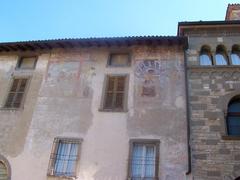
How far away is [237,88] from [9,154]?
8.74 m

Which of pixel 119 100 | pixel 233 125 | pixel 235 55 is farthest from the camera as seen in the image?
Answer: pixel 235 55

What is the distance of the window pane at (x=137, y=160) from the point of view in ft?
33.4

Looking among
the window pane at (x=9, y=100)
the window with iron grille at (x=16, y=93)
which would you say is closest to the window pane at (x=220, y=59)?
the window with iron grille at (x=16, y=93)

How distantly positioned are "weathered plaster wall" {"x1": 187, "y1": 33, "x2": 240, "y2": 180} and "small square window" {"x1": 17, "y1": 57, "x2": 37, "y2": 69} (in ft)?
22.2

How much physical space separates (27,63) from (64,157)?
5154 mm

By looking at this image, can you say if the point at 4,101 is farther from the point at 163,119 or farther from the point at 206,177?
the point at 206,177

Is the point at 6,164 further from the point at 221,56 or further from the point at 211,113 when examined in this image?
the point at 221,56

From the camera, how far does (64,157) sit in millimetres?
10820

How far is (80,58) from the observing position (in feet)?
43.6

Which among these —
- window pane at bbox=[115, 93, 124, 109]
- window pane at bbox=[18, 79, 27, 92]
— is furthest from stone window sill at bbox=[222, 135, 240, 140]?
window pane at bbox=[18, 79, 27, 92]

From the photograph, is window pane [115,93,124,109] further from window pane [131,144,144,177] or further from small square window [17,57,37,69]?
small square window [17,57,37,69]

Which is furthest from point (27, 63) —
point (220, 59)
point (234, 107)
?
point (234, 107)

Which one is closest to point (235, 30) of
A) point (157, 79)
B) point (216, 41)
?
point (216, 41)

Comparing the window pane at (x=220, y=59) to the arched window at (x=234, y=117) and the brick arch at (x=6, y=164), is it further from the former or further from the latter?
the brick arch at (x=6, y=164)
